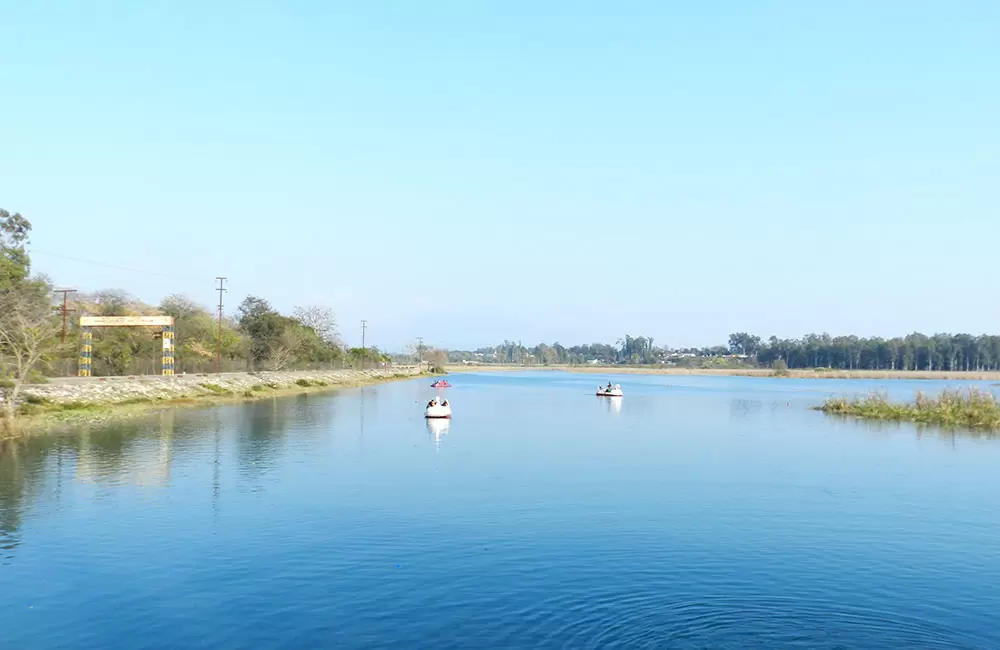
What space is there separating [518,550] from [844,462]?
22365 millimetres

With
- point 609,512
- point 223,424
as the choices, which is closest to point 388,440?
point 223,424

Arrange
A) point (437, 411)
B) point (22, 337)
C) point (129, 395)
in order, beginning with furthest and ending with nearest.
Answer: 1. point (437, 411)
2. point (129, 395)
3. point (22, 337)

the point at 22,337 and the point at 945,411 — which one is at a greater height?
the point at 22,337

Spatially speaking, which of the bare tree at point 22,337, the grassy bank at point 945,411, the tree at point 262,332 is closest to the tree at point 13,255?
the bare tree at point 22,337

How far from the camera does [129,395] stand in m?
53.8

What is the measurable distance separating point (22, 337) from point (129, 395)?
983 cm

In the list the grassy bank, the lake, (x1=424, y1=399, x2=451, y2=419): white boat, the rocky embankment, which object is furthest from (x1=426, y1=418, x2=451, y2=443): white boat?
the grassy bank

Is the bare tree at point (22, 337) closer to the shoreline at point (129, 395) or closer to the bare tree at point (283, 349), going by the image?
the shoreline at point (129, 395)

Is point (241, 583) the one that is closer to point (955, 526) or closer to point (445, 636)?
point (445, 636)

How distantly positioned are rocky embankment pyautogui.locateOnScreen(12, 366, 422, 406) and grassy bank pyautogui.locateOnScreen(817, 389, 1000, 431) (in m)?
51.4

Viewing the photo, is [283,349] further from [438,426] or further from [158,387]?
[438,426]

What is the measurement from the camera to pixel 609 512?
2281 cm

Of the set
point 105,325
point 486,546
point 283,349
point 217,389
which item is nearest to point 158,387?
point 105,325

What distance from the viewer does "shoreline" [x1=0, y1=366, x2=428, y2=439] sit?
41.4 metres
